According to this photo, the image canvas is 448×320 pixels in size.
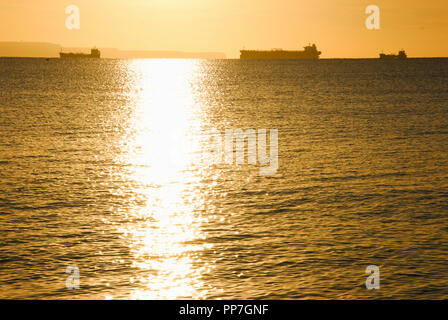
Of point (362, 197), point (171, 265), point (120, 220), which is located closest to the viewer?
point (171, 265)

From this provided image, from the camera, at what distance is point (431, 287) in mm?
22484

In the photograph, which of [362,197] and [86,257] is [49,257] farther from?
[362,197]

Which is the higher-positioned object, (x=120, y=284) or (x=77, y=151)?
(x=77, y=151)

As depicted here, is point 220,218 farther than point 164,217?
No

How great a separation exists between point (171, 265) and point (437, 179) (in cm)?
2480

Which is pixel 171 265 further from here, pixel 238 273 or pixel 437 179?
pixel 437 179

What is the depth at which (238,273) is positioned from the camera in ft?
77.7

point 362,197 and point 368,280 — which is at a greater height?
point 362,197

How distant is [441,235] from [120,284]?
16.4m
